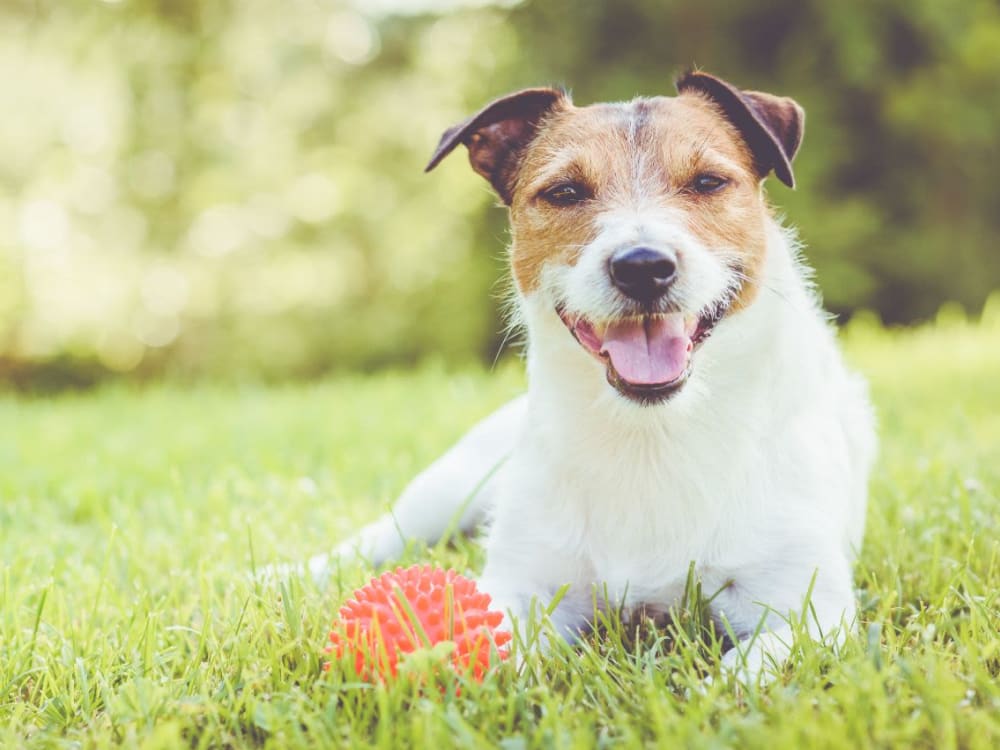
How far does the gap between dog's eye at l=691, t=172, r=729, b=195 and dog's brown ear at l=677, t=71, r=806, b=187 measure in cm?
25

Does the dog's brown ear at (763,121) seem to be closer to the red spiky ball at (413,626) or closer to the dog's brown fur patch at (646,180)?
the dog's brown fur patch at (646,180)

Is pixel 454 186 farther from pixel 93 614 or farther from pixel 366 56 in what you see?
pixel 93 614

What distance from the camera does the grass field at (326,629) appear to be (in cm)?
202

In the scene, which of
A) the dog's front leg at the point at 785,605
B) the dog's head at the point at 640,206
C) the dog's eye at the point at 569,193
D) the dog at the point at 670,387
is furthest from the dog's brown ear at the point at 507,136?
the dog's front leg at the point at 785,605

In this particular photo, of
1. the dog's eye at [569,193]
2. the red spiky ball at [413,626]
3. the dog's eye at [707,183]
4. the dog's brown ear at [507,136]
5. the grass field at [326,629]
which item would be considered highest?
the dog's brown ear at [507,136]

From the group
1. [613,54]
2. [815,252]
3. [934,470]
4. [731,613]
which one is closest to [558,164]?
[731,613]

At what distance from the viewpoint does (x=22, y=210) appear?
13.7 m

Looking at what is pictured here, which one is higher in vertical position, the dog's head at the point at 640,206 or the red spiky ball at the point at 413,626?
the dog's head at the point at 640,206

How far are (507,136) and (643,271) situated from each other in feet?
3.57

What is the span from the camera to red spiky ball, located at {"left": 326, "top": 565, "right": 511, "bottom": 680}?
2.29 meters

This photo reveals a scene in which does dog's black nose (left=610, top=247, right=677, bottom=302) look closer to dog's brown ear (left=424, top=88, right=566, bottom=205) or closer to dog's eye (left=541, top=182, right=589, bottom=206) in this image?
dog's eye (left=541, top=182, right=589, bottom=206)

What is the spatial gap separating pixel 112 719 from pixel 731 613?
1.56 m

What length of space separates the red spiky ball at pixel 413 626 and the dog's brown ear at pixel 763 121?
65.3 inches

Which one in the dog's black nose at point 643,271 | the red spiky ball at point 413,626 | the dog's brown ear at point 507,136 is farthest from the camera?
the dog's brown ear at point 507,136
